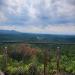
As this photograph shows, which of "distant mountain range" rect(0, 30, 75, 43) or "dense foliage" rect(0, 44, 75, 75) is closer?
"dense foliage" rect(0, 44, 75, 75)

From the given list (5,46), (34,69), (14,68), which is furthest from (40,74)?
(5,46)

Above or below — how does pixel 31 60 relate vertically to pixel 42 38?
below

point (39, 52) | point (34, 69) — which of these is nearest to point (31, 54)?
point (39, 52)

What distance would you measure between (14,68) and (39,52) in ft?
2.41

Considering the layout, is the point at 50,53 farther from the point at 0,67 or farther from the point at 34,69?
the point at 0,67

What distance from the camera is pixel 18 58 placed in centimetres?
613

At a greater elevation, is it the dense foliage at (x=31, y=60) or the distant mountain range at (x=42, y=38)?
the distant mountain range at (x=42, y=38)

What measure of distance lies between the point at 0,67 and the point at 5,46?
0.43 metres

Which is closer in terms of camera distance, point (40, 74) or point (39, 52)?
point (40, 74)

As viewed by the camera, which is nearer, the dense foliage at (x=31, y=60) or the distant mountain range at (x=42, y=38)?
the dense foliage at (x=31, y=60)

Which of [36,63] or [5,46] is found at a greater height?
[5,46]

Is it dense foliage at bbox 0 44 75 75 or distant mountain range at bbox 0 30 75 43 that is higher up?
distant mountain range at bbox 0 30 75 43

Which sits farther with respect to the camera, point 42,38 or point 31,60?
point 42,38

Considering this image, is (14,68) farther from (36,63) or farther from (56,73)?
(56,73)
